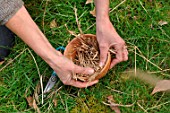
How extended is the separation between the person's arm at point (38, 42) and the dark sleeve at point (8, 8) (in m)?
0.02

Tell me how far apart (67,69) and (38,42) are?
17cm

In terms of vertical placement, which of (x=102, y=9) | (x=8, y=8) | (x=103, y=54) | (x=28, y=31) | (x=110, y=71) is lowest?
(x=110, y=71)

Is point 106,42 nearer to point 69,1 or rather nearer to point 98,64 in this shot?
point 98,64

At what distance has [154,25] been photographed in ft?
6.48

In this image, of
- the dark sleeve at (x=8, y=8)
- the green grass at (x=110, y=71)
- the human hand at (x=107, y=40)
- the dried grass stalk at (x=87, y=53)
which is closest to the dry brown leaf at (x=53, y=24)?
the green grass at (x=110, y=71)

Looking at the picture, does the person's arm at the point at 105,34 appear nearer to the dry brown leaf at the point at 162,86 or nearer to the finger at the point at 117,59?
the finger at the point at 117,59

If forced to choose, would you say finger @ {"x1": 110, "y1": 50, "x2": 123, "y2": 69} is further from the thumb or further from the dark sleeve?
the dark sleeve

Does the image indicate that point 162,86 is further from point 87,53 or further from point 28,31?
point 28,31

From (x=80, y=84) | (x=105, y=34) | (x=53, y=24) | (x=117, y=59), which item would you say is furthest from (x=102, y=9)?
(x=53, y=24)

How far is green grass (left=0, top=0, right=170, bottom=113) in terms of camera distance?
182 centimetres

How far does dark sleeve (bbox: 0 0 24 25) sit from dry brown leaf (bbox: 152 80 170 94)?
74cm

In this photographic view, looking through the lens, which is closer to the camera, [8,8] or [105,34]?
[8,8]

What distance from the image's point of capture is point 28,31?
58.7 inches

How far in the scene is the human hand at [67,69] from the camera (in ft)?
5.14
